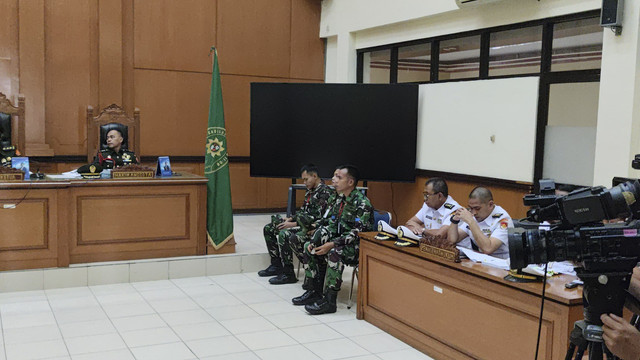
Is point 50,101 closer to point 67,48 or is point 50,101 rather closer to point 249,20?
point 67,48

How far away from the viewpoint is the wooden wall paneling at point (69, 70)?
7.32 metres

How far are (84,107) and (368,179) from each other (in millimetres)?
3626

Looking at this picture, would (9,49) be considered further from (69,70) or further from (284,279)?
(284,279)

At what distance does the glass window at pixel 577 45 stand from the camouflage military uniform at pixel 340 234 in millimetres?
2196

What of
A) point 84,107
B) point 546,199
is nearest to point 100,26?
point 84,107

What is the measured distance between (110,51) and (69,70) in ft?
1.79

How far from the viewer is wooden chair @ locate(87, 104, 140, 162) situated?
6.60 meters

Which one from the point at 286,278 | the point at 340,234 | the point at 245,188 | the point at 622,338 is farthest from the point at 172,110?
the point at 622,338

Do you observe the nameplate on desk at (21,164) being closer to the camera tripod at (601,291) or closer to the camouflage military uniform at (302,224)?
the camouflage military uniform at (302,224)

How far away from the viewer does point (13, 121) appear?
22.3 feet

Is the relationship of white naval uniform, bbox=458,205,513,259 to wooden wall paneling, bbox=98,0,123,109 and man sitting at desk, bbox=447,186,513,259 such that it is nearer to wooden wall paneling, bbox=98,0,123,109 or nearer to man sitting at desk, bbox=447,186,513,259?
man sitting at desk, bbox=447,186,513,259

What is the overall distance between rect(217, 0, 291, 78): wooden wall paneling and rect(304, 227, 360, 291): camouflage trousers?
4.09 metres

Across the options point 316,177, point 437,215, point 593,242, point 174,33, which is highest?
point 174,33

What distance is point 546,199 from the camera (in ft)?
6.07
